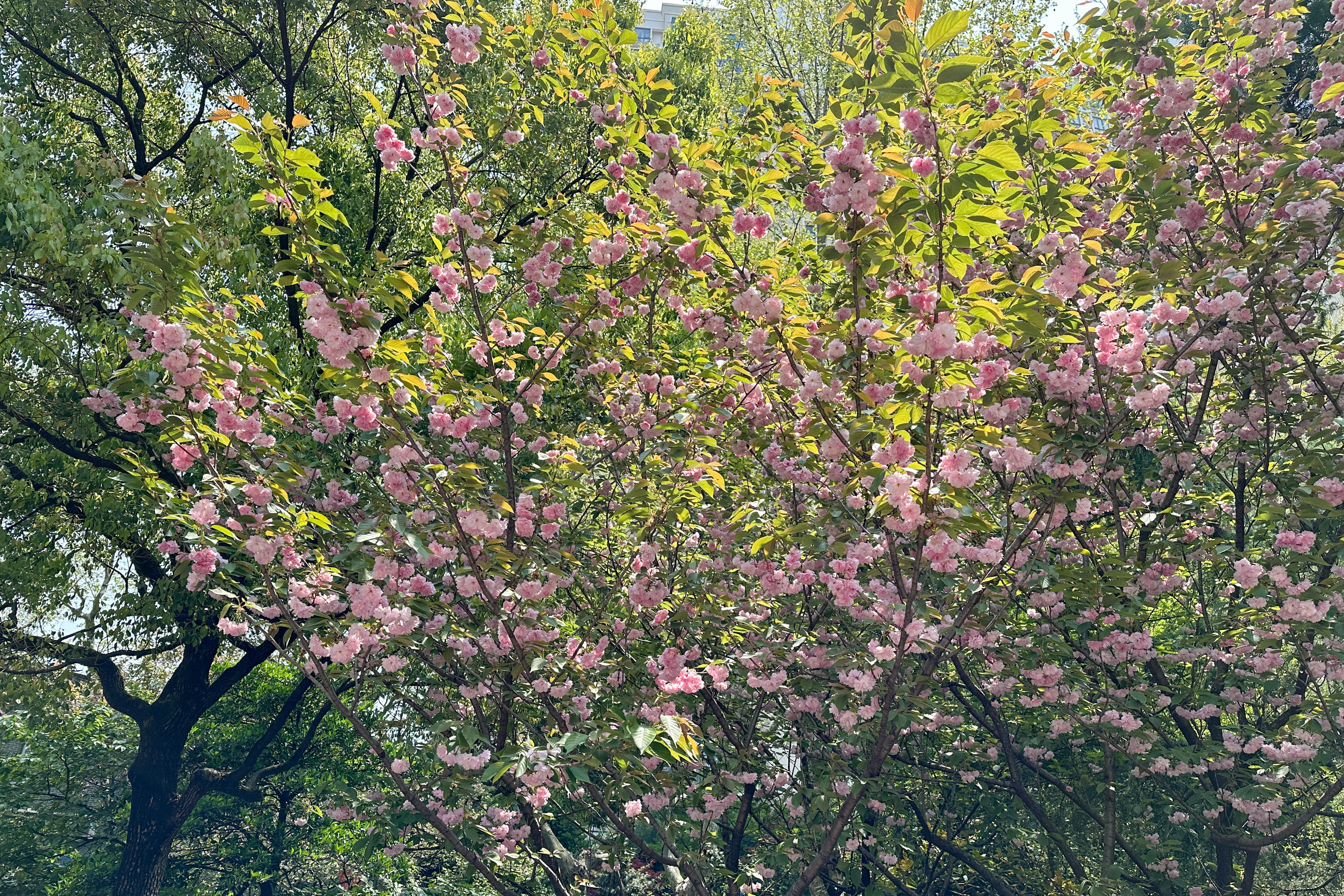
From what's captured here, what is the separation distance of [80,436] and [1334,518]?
9.33m

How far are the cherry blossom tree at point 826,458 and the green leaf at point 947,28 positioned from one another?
2 centimetres

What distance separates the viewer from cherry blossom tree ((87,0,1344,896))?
11.1 feet

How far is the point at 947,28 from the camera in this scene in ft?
7.82

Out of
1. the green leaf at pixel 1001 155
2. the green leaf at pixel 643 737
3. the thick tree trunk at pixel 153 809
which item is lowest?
the green leaf at pixel 643 737

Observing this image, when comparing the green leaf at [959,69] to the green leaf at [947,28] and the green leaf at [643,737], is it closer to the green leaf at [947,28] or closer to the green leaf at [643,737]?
the green leaf at [947,28]

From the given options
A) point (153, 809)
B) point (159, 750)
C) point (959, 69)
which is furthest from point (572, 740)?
point (153, 809)

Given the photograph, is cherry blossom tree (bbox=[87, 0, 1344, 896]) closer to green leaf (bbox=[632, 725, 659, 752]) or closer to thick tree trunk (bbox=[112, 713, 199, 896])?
green leaf (bbox=[632, 725, 659, 752])

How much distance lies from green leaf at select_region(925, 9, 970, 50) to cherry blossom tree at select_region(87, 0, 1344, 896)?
20mm

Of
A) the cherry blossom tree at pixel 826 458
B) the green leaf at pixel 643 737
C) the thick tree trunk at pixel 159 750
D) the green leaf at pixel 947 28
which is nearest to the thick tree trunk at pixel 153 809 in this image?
the thick tree trunk at pixel 159 750

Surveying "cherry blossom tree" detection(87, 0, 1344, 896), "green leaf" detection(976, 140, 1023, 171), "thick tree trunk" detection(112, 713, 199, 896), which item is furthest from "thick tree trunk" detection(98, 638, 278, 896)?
"green leaf" detection(976, 140, 1023, 171)

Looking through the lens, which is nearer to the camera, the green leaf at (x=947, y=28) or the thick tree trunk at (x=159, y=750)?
the green leaf at (x=947, y=28)

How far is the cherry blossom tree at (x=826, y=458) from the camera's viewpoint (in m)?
3.38

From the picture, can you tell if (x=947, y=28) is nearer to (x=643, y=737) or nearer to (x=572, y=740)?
(x=643, y=737)

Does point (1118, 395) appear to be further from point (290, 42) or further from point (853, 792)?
point (290, 42)
